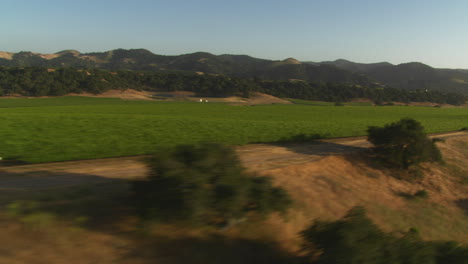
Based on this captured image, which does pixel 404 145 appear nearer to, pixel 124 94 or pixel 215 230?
pixel 215 230

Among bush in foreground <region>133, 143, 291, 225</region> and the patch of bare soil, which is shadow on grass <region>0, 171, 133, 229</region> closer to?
bush in foreground <region>133, 143, 291, 225</region>

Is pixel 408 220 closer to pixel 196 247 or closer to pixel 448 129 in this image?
pixel 196 247

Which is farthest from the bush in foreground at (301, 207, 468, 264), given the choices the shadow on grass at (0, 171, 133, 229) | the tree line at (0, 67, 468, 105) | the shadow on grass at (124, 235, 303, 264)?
the tree line at (0, 67, 468, 105)

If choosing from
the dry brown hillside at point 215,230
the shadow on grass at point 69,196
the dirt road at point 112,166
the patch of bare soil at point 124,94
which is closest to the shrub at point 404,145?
the dry brown hillside at point 215,230

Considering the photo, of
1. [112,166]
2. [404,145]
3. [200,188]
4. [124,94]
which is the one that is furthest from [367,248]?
[124,94]

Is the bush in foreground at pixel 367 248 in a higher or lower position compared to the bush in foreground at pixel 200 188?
lower

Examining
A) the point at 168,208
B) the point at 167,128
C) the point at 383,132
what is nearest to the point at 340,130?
the point at 383,132

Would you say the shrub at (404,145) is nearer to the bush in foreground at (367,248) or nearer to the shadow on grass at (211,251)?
the bush in foreground at (367,248)
